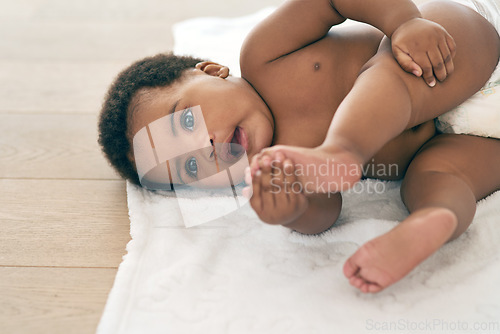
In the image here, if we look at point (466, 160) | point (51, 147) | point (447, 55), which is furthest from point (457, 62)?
point (51, 147)

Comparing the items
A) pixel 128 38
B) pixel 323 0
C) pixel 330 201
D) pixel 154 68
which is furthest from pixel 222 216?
pixel 128 38

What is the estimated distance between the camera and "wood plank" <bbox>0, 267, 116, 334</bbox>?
722 millimetres

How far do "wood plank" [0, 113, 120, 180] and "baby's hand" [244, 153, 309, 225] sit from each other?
46cm

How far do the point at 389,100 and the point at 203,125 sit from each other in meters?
0.32

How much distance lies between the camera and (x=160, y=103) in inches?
35.6

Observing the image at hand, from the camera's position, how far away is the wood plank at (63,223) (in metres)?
0.85

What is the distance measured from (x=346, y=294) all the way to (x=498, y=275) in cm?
22

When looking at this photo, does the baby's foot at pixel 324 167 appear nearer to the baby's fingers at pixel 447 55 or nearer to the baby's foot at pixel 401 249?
the baby's foot at pixel 401 249

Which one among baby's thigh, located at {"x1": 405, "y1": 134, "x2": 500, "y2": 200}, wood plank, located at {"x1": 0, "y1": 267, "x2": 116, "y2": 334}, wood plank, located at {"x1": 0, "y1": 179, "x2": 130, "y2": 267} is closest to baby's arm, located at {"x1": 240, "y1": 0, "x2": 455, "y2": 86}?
baby's thigh, located at {"x1": 405, "y1": 134, "x2": 500, "y2": 200}

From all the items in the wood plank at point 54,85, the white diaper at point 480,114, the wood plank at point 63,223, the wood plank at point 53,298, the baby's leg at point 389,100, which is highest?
the baby's leg at point 389,100

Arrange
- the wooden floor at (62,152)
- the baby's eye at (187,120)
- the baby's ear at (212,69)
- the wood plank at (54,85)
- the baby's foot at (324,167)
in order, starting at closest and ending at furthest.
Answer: the baby's foot at (324,167) < the wooden floor at (62,152) < the baby's eye at (187,120) < the baby's ear at (212,69) < the wood plank at (54,85)

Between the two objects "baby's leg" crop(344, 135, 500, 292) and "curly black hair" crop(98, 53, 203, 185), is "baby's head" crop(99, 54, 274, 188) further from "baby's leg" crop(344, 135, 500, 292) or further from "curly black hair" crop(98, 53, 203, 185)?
"baby's leg" crop(344, 135, 500, 292)

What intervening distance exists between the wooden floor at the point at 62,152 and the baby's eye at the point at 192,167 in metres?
0.14

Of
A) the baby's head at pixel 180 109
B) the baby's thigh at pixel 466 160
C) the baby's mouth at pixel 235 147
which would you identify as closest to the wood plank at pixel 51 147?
the baby's head at pixel 180 109
